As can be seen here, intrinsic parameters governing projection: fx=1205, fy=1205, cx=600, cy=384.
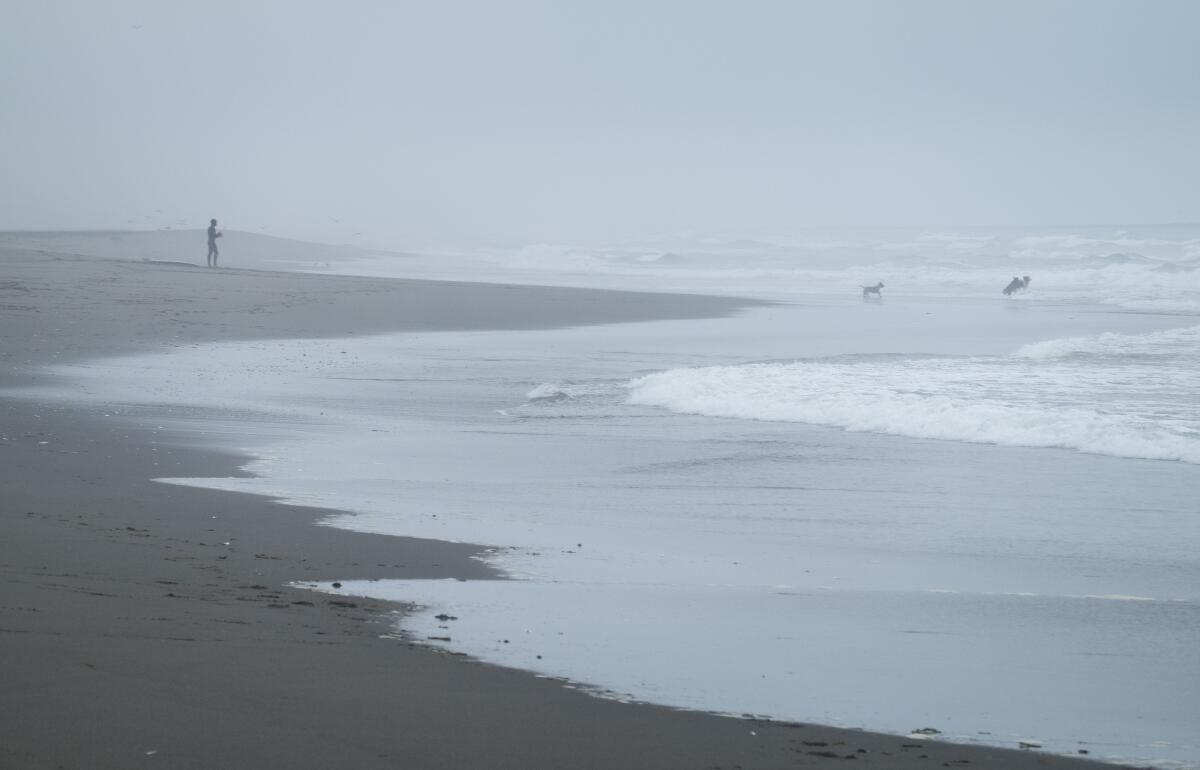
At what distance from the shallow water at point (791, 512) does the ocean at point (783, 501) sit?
0.02 meters

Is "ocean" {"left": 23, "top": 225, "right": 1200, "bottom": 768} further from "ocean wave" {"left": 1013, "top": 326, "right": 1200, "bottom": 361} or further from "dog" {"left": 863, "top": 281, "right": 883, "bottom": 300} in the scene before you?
"dog" {"left": 863, "top": 281, "right": 883, "bottom": 300}

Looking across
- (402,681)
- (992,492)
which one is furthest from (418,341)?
(402,681)

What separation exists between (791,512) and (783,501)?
303mm

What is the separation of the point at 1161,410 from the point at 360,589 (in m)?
7.99

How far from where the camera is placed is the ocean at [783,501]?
13.0 feet

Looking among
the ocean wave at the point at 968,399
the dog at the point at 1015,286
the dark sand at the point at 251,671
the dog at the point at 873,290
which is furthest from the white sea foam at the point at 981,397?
the dog at the point at 1015,286

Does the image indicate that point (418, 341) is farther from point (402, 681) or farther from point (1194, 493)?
point (402, 681)

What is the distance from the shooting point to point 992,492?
7.48m

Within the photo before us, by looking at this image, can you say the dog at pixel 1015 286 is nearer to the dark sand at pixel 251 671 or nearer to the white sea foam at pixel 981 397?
the white sea foam at pixel 981 397

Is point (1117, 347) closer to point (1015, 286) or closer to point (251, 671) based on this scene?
point (251, 671)

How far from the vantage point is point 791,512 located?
6.91 m

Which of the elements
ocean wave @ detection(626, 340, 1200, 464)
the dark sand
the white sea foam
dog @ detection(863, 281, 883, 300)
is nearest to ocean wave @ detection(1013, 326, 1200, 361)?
the white sea foam

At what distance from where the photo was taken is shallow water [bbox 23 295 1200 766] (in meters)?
3.95

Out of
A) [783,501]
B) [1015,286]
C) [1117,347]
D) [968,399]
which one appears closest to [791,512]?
[783,501]
